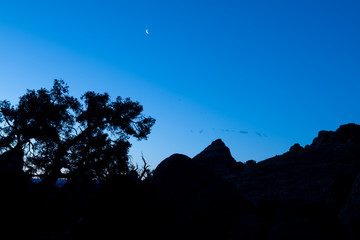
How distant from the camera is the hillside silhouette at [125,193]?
837 centimetres

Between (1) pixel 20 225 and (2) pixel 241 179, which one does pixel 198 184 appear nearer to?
(1) pixel 20 225

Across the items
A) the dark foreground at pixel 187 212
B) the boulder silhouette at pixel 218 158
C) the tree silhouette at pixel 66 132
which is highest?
the boulder silhouette at pixel 218 158

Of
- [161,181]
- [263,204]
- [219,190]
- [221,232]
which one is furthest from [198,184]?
[263,204]

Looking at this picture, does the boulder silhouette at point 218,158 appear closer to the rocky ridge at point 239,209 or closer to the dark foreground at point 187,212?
the rocky ridge at point 239,209

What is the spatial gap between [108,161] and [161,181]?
13.0 metres

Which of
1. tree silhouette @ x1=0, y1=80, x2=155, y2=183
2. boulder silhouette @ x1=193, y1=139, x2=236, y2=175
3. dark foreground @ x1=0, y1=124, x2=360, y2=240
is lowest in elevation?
dark foreground @ x1=0, y1=124, x2=360, y2=240

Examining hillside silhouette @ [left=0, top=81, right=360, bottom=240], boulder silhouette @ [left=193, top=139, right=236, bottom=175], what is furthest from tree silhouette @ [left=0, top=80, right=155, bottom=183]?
boulder silhouette @ [left=193, top=139, right=236, bottom=175]

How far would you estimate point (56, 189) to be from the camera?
2255 cm

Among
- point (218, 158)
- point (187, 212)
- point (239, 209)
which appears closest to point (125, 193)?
point (187, 212)

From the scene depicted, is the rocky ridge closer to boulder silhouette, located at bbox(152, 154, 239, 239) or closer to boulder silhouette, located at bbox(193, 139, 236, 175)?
boulder silhouette, located at bbox(152, 154, 239, 239)

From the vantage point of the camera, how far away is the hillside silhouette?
8.37 m

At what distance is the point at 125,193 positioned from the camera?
32.4ft

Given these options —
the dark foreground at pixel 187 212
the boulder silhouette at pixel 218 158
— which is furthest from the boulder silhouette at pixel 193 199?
the boulder silhouette at pixel 218 158

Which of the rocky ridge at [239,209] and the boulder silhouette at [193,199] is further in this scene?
the boulder silhouette at [193,199]
